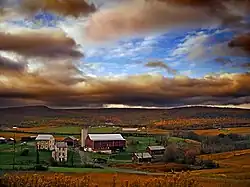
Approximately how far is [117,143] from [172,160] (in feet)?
54.9

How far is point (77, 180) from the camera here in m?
34.7

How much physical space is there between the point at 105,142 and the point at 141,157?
609 inches

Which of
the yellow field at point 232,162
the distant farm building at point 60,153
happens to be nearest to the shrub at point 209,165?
the yellow field at point 232,162

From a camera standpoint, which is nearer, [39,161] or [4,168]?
[4,168]

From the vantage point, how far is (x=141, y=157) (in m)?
63.3

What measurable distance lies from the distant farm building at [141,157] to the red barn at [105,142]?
1149 centimetres

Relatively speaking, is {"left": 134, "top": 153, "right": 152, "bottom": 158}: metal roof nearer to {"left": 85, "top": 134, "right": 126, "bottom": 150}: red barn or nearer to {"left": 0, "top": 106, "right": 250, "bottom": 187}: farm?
{"left": 0, "top": 106, "right": 250, "bottom": 187}: farm

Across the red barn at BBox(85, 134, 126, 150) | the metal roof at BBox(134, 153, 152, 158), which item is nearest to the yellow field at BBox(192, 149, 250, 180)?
the metal roof at BBox(134, 153, 152, 158)

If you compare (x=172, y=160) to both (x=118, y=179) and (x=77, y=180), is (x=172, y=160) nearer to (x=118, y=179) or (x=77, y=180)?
(x=118, y=179)

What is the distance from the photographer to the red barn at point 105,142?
7619 centimetres

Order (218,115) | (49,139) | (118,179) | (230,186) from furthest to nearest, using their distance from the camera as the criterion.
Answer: (218,115) < (49,139) < (118,179) < (230,186)

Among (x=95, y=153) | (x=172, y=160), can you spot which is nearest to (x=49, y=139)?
(x=95, y=153)

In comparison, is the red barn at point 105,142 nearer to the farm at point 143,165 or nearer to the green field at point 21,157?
the farm at point 143,165

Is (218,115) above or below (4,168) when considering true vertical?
above
